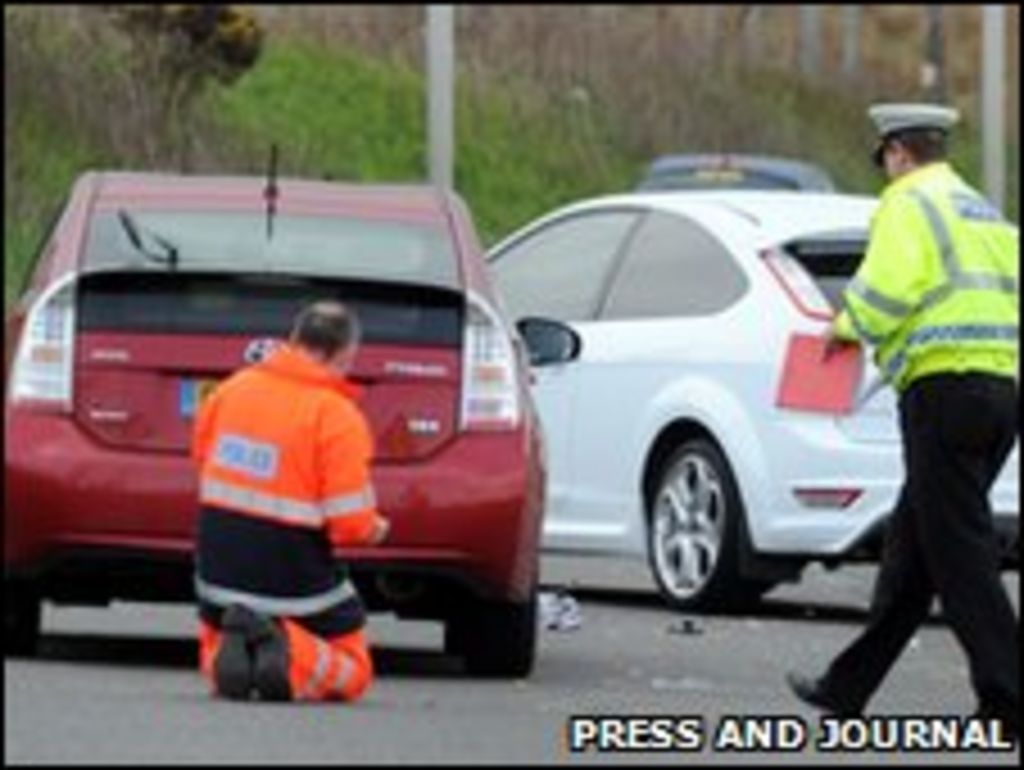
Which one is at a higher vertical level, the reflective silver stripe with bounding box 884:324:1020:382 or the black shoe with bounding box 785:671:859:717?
the reflective silver stripe with bounding box 884:324:1020:382

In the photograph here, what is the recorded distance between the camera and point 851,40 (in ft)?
161

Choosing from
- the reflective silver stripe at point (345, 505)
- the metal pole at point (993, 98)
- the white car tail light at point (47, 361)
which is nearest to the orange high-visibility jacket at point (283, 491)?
the reflective silver stripe at point (345, 505)

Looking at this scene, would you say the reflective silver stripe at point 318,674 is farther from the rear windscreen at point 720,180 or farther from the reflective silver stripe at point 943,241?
the rear windscreen at point 720,180

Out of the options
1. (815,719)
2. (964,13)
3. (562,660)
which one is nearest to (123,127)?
(562,660)

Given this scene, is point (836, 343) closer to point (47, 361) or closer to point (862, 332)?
point (862, 332)

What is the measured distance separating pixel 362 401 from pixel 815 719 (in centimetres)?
180

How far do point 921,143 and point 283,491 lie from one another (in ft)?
6.96

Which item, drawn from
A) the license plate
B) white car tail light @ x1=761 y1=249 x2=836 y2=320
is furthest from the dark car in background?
the license plate

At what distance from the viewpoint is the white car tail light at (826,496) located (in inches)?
574

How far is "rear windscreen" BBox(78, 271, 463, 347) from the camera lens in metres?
11.5

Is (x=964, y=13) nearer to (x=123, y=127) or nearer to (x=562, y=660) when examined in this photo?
(x=123, y=127)

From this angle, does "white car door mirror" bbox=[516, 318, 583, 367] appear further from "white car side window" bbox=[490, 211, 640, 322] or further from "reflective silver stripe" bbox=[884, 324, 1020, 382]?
"reflective silver stripe" bbox=[884, 324, 1020, 382]

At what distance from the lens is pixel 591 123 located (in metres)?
39.3

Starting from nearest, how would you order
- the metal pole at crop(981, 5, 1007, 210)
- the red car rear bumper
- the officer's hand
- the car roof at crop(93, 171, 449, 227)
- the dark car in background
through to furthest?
1. the officer's hand
2. the red car rear bumper
3. the car roof at crop(93, 171, 449, 227)
4. the dark car in background
5. the metal pole at crop(981, 5, 1007, 210)
